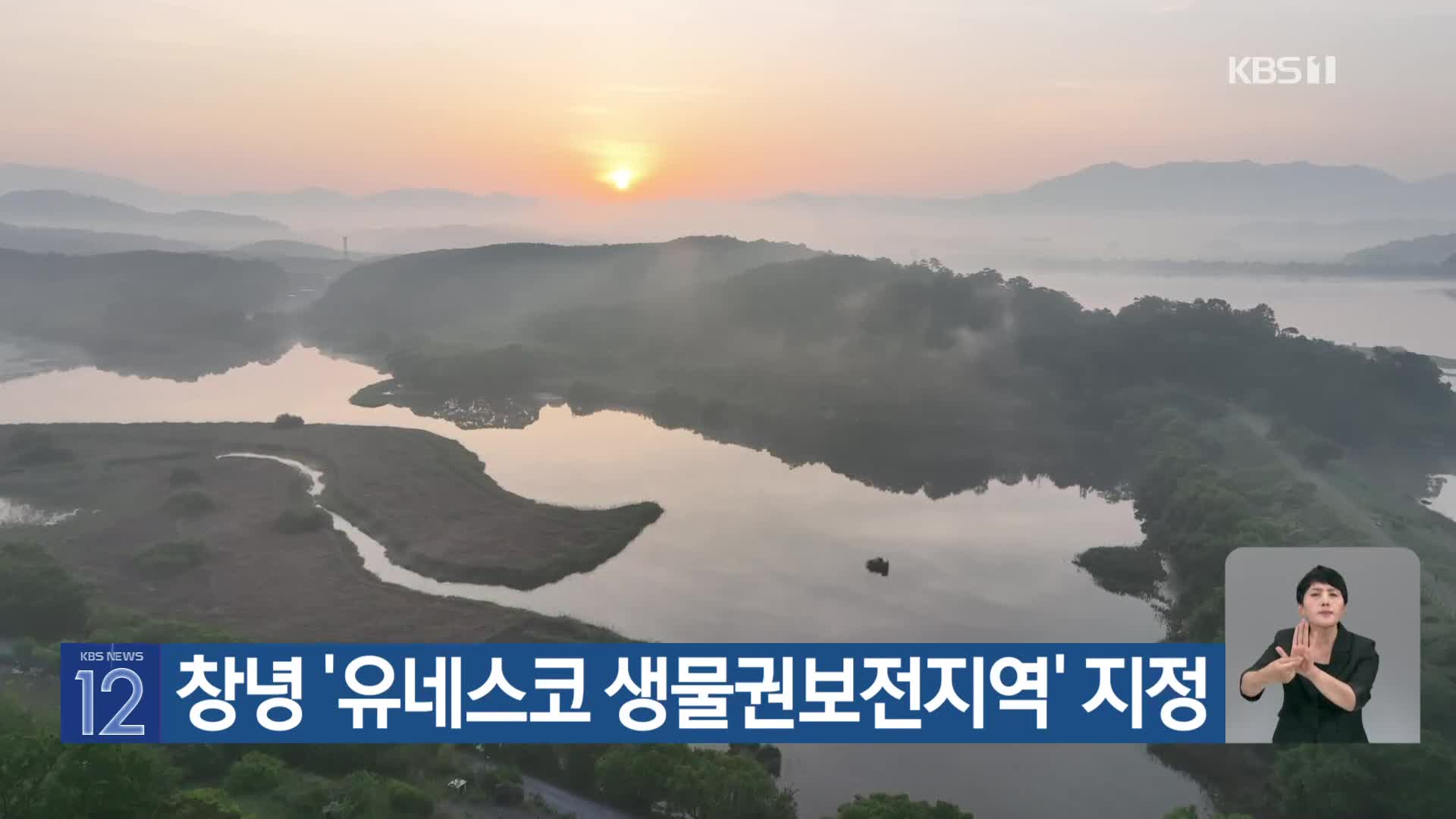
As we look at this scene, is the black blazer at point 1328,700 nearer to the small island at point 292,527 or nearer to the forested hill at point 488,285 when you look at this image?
the small island at point 292,527

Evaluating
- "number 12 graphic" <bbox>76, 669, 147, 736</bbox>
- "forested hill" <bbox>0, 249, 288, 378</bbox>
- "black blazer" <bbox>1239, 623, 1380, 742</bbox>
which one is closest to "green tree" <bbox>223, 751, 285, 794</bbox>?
"number 12 graphic" <bbox>76, 669, 147, 736</bbox>

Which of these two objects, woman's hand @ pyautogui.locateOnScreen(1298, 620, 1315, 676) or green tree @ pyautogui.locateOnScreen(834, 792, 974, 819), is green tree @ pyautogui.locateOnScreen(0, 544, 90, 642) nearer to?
green tree @ pyautogui.locateOnScreen(834, 792, 974, 819)

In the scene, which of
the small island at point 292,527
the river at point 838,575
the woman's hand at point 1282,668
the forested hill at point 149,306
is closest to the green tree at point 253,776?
the small island at point 292,527

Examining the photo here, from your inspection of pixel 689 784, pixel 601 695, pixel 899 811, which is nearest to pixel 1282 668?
pixel 899 811

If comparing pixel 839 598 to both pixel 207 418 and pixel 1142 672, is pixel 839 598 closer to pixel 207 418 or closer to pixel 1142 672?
pixel 1142 672

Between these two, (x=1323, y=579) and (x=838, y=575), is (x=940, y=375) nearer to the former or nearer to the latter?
(x=838, y=575)
